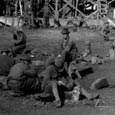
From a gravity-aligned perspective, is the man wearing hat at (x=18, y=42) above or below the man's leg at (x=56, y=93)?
above

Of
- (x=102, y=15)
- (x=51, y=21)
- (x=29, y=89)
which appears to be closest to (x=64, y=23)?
(x=51, y=21)

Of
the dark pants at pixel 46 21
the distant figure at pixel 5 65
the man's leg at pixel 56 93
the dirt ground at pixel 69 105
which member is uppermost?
the dark pants at pixel 46 21

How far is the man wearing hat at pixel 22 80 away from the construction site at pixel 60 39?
8.3 inches

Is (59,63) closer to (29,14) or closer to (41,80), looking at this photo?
(41,80)

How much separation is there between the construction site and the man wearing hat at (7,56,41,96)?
21 centimetres

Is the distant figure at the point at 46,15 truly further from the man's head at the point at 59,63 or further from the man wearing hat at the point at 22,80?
the man wearing hat at the point at 22,80

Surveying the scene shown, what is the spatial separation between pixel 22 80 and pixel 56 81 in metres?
0.89

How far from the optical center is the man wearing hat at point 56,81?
8.98m

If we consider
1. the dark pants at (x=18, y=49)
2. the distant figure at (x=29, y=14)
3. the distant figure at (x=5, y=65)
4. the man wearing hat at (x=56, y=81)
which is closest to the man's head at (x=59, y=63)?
the man wearing hat at (x=56, y=81)

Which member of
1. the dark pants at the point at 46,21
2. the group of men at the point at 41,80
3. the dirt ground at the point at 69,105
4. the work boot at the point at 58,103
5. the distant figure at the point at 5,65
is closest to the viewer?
the dirt ground at the point at 69,105

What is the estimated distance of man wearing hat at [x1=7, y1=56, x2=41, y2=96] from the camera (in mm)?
9195

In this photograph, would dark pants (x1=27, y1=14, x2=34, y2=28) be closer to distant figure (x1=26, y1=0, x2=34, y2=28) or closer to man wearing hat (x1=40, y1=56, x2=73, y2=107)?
distant figure (x1=26, y1=0, x2=34, y2=28)

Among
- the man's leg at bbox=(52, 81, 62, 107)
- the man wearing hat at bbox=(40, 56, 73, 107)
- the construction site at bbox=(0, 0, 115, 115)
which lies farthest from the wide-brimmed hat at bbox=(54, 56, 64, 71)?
the man's leg at bbox=(52, 81, 62, 107)

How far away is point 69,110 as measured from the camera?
8.55 meters
